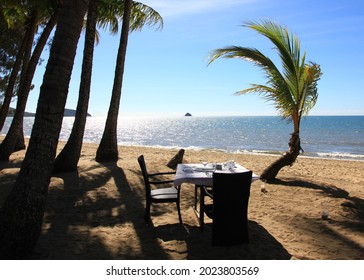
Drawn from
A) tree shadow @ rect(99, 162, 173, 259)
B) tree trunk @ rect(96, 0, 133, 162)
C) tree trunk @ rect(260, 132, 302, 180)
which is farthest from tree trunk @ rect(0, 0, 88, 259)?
tree trunk @ rect(96, 0, 133, 162)

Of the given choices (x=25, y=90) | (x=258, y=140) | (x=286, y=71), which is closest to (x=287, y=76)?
(x=286, y=71)

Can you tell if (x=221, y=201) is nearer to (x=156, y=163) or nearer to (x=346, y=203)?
(x=346, y=203)

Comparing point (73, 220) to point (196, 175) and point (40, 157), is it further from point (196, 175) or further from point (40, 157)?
point (196, 175)

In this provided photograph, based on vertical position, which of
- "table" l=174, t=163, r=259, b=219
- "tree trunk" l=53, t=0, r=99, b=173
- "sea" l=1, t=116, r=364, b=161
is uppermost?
"tree trunk" l=53, t=0, r=99, b=173

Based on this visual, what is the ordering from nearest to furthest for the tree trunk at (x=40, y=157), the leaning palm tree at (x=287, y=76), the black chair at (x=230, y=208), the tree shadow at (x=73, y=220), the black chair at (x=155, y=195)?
the tree trunk at (x=40, y=157) < the tree shadow at (x=73, y=220) < the black chair at (x=230, y=208) < the black chair at (x=155, y=195) < the leaning palm tree at (x=287, y=76)

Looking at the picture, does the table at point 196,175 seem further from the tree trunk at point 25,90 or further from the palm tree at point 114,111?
the tree trunk at point 25,90

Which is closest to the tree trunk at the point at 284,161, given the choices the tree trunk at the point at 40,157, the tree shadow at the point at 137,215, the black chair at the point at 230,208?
the tree shadow at the point at 137,215

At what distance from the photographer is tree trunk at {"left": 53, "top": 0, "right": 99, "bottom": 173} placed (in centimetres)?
848

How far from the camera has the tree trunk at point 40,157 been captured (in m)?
3.46

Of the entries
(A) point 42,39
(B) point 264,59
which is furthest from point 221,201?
(A) point 42,39

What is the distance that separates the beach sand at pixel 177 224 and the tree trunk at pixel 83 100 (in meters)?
0.67

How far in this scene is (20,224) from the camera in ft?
11.4

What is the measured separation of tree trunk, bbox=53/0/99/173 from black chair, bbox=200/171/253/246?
555 cm

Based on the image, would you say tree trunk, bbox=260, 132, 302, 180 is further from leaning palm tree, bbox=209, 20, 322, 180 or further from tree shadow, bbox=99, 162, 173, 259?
tree shadow, bbox=99, 162, 173, 259
